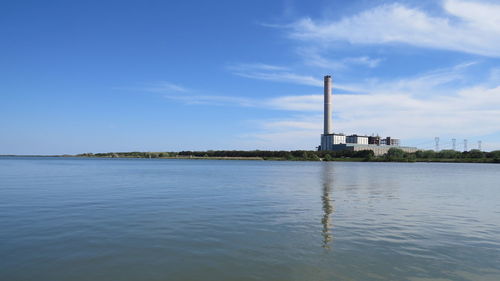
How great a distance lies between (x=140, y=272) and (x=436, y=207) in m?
21.4

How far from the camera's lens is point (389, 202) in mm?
27625

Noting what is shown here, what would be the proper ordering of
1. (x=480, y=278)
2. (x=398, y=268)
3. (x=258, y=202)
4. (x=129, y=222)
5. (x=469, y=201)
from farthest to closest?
(x=469, y=201), (x=258, y=202), (x=129, y=222), (x=398, y=268), (x=480, y=278)

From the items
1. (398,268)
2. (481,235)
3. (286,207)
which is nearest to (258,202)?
(286,207)

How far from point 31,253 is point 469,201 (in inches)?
1154

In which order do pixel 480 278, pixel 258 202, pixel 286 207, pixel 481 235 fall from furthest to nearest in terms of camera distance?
pixel 258 202 → pixel 286 207 → pixel 481 235 → pixel 480 278

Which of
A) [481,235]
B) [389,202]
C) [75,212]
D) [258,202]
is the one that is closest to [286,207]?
[258,202]

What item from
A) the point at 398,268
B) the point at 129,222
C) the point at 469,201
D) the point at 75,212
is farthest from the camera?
the point at 469,201

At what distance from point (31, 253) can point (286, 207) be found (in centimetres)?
1520

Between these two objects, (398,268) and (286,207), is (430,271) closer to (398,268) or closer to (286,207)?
(398,268)

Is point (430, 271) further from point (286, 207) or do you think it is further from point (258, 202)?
point (258, 202)

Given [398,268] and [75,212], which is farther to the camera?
[75,212]

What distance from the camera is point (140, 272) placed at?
1059 cm

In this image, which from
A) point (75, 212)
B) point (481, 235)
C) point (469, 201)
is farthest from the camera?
point (469, 201)

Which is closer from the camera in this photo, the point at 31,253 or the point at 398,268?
the point at 398,268
